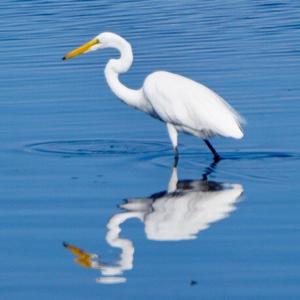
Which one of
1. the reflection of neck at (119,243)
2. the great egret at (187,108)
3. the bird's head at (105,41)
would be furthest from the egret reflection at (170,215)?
the bird's head at (105,41)

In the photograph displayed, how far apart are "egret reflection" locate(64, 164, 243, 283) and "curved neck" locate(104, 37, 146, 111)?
6.81 feet

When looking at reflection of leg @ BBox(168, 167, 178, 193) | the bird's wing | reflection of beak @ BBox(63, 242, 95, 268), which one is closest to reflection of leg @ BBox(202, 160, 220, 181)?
reflection of leg @ BBox(168, 167, 178, 193)

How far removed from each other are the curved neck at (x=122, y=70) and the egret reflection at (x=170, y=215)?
6.81 ft

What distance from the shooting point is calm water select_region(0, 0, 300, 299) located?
8.48 m

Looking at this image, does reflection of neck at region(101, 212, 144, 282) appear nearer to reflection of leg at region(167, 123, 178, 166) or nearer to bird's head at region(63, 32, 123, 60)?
reflection of leg at region(167, 123, 178, 166)

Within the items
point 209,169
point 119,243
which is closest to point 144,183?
point 209,169

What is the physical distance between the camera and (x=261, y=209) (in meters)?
10.3

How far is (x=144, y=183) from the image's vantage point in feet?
Answer: 38.3

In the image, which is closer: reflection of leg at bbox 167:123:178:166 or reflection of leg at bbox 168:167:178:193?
reflection of leg at bbox 168:167:178:193

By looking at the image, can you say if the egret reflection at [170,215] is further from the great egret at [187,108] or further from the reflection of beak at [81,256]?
the great egret at [187,108]

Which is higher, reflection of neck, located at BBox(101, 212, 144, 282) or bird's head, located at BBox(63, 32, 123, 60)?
bird's head, located at BBox(63, 32, 123, 60)

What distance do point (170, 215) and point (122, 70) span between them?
13.9 ft

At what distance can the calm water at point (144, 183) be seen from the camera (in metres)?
8.48

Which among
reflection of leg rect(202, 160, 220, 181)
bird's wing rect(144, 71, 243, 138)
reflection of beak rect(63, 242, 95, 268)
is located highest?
bird's wing rect(144, 71, 243, 138)
